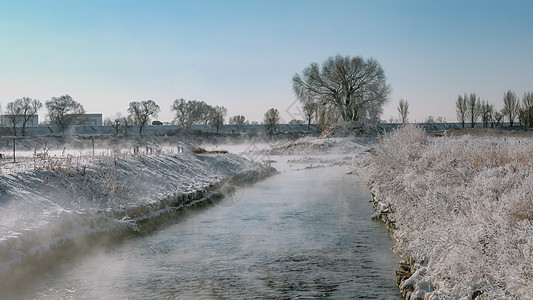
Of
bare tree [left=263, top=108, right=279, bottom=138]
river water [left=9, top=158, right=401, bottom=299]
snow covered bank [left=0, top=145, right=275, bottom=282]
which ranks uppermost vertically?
bare tree [left=263, top=108, right=279, bottom=138]

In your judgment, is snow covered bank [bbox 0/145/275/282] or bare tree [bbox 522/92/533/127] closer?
snow covered bank [bbox 0/145/275/282]

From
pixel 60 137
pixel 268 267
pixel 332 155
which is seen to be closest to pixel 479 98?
pixel 332 155

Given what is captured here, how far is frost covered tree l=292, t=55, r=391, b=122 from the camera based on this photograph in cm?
6041

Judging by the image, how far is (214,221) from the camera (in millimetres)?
14578

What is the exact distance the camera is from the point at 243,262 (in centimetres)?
982

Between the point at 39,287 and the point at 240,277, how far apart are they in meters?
3.60

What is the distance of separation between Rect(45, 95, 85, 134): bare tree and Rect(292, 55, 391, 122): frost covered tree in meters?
45.4

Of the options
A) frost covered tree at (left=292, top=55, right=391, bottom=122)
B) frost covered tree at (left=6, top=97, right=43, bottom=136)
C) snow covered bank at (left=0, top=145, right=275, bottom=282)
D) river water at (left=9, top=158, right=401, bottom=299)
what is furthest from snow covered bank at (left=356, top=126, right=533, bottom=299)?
frost covered tree at (left=6, top=97, right=43, bottom=136)

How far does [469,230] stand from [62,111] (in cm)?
8635

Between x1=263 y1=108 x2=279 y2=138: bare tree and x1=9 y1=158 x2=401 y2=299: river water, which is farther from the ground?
x1=263 y1=108 x2=279 y2=138: bare tree

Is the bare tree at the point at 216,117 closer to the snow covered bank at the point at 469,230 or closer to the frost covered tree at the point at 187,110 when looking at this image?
the frost covered tree at the point at 187,110

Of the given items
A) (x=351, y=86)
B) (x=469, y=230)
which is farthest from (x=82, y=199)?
(x=351, y=86)

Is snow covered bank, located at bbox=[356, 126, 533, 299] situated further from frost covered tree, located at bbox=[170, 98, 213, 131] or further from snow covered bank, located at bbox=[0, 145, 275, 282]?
frost covered tree, located at bbox=[170, 98, 213, 131]

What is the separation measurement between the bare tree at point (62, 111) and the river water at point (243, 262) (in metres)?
74.5
